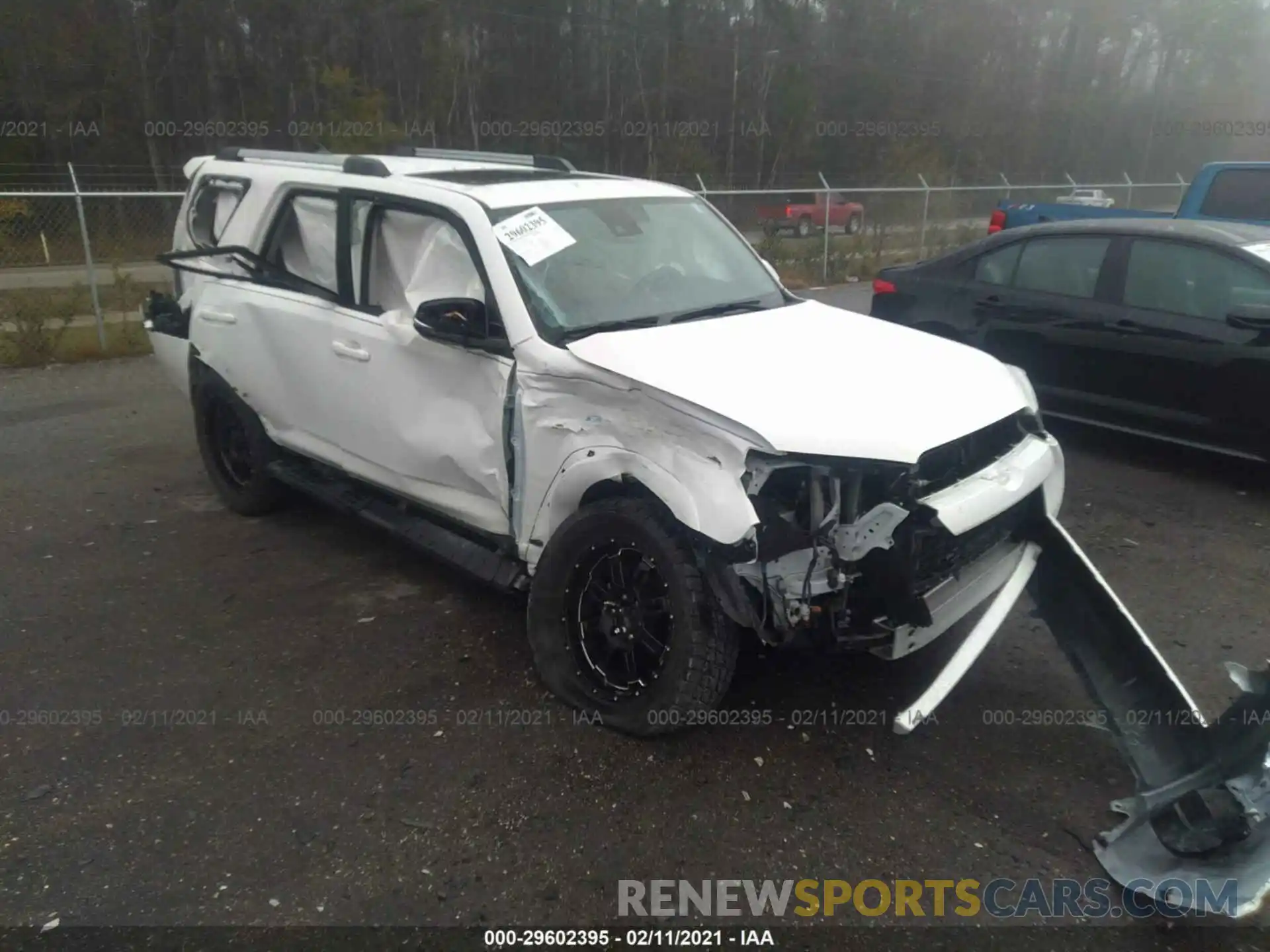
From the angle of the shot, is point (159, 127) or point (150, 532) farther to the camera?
point (159, 127)

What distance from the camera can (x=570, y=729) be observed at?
11.4 ft

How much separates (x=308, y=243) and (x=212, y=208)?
107cm


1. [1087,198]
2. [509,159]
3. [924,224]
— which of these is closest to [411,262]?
→ [509,159]

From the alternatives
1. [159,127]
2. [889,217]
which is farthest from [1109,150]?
[159,127]

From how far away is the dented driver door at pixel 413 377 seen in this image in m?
3.83

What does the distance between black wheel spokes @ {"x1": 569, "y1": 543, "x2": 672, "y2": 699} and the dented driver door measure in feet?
1.82

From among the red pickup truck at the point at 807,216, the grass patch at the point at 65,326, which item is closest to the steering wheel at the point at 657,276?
the grass patch at the point at 65,326

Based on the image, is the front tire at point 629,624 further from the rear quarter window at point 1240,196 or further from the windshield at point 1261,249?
the rear quarter window at point 1240,196

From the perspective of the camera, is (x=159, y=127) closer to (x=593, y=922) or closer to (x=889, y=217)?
(x=889, y=217)

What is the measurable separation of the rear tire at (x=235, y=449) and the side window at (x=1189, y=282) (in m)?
5.38

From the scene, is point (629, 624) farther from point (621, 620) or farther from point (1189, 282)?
point (1189, 282)

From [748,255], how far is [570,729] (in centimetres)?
253

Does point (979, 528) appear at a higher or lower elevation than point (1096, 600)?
higher

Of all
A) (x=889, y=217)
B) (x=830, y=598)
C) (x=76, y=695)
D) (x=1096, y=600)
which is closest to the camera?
(x=830, y=598)
